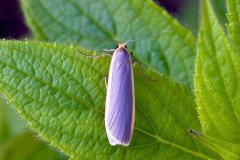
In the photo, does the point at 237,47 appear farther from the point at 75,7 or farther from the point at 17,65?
the point at 75,7

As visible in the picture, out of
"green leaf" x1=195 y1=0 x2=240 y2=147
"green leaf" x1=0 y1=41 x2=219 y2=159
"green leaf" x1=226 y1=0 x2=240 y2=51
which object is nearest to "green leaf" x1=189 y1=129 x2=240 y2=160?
"green leaf" x1=195 y1=0 x2=240 y2=147

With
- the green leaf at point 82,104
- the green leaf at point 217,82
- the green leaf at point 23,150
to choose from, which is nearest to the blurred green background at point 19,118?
the green leaf at point 23,150

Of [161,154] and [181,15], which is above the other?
[181,15]

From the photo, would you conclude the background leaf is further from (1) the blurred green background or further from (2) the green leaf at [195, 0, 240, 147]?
(2) the green leaf at [195, 0, 240, 147]

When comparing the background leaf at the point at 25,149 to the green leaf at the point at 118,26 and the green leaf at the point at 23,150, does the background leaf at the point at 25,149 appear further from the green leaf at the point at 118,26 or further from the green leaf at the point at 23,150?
the green leaf at the point at 118,26

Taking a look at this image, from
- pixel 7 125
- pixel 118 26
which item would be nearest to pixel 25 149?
pixel 7 125

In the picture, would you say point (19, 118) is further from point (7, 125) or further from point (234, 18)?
point (7, 125)

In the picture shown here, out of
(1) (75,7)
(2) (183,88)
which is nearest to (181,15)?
(1) (75,7)
